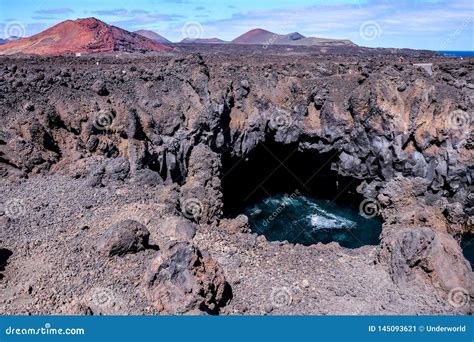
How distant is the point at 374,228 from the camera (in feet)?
81.4

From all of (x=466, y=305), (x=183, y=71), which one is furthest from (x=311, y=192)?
(x=466, y=305)

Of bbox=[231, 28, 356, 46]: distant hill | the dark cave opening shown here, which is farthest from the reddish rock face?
bbox=[231, 28, 356, 46]: distant hill

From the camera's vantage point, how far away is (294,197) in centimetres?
2934

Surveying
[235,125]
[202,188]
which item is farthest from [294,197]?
[202,188]

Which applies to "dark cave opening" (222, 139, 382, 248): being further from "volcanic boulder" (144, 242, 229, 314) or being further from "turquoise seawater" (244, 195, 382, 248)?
"volcanic boulder" (144, 242, 229, 314)

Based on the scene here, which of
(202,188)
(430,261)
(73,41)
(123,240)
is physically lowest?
(430,261)

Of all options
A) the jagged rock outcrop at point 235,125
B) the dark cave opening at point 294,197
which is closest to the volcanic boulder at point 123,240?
the jagged rock outcrop at point 235,125

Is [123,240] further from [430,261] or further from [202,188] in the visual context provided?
[430,261]

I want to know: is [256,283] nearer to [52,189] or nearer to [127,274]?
[127,274]

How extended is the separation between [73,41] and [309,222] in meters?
29.2

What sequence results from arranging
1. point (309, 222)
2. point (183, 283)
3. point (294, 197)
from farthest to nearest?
point (294, 197) → point (309, 222) → point (183, 283)

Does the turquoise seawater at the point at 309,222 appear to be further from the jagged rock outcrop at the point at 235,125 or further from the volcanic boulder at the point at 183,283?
the volcanic boulder at the point at 183,283

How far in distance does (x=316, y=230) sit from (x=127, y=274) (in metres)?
16.0

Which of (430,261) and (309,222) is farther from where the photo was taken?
(309,222)
